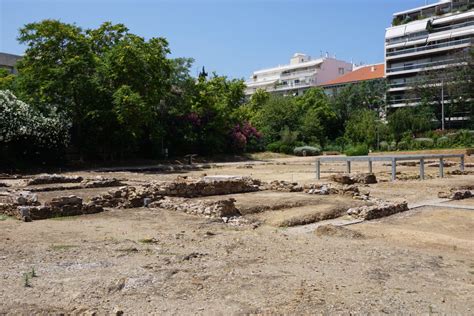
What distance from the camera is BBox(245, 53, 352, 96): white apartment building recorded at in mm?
93250

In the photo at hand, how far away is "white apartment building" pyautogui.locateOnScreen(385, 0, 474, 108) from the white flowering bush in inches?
1915

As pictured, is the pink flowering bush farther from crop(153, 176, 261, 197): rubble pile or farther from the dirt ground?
the dirt ground

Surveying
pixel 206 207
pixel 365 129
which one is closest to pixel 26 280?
pixel 206 207

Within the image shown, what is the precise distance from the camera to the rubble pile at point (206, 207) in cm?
1136

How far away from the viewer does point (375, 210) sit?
11.5 m

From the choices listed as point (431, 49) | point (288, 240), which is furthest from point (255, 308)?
point (431, 49)

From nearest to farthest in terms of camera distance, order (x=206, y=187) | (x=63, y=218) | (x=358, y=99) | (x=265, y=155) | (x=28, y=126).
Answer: (x=63, y=218) → (x=206, y=187) → (x=28, y=126) → (x=265, y=155) → (x=358, y=99)

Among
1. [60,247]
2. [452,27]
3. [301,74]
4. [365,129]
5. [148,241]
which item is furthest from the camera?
[301,74]

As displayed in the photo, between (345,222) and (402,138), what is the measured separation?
44.1m

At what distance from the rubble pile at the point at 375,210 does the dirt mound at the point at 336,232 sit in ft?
6.75

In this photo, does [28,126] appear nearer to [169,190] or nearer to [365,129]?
[169,190]

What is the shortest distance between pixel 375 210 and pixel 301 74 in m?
86.1

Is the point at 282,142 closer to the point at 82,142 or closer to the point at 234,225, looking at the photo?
the point at 82,142

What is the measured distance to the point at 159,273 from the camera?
6.23 meters
